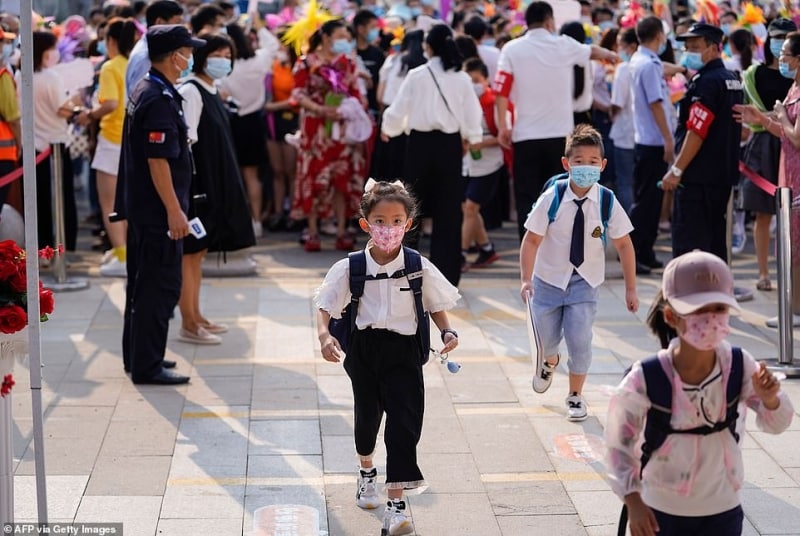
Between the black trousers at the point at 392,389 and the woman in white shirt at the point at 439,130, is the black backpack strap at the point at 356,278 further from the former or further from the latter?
the woman in white shirt at the point at 439,130

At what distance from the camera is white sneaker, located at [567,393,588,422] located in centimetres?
703

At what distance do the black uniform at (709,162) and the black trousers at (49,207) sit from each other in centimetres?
517

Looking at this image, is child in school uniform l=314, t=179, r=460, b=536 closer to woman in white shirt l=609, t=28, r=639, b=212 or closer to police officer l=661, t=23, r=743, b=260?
A: police officer l=661, t=23, r=743, b=260

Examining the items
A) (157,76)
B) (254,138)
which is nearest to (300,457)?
(157,76)

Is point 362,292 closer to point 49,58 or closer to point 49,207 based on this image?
point 49,58

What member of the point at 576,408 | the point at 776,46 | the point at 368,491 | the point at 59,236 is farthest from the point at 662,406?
the point at 59,236

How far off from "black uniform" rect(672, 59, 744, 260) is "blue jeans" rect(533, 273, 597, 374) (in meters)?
2.44

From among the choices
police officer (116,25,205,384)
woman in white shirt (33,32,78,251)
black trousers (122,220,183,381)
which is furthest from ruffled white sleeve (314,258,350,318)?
woman in white shirt (33,32,78,251)

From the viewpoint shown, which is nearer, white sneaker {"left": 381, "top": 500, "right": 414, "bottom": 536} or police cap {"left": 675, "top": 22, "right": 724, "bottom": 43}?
white sneaker {"left": 381, "top": 500, "right": 414, "bottom": 536}

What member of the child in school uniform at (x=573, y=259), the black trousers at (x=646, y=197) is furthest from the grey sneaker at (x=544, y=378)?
the black trousers at (x=646, y=197)

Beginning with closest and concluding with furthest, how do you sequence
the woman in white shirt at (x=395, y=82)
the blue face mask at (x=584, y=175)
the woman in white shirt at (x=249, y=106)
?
1. the blue face mask at (x=584, y=175)
2. the woman in white shirt at (x=395, y=82)
3. the woman in white shirt at (x=249, y=106)

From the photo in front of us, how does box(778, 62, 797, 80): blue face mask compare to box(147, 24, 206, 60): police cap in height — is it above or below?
below

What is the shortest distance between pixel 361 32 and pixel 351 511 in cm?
795

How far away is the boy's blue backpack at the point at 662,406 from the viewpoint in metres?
3.90
